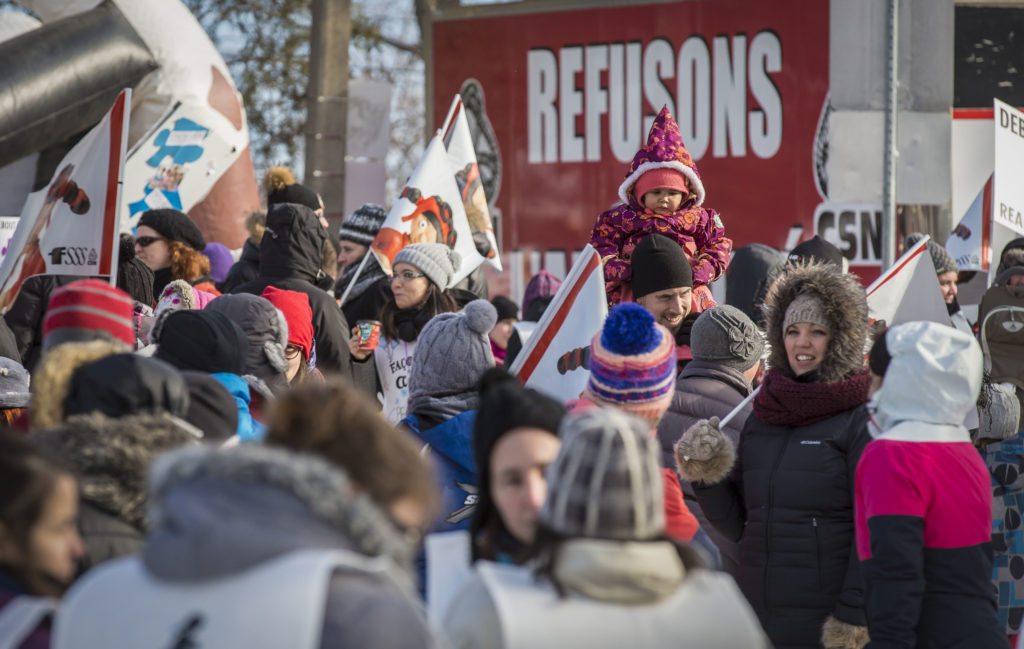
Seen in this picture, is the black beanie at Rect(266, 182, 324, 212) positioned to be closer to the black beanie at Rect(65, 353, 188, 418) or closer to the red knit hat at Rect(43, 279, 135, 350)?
the red knit hat at Rect(43, 279, 135, 350)

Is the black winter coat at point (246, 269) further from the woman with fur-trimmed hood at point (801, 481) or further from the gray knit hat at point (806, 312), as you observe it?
the woman with fur-trimmed hood at point (801, 481)

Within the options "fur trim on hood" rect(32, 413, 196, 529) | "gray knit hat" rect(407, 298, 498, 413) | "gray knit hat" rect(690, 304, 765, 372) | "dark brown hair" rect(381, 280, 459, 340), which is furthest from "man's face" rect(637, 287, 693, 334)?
"fur trim on hood" rect(32, 413, 196, 529)

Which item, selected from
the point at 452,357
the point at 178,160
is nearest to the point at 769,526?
the point at 452,357

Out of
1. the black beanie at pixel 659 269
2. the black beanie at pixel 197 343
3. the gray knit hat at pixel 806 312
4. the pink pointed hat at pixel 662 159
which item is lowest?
the black beanie at pixel 197 343

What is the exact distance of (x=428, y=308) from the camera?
771cm

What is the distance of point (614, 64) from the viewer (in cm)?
1403

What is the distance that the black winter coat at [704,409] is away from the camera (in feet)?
17.6

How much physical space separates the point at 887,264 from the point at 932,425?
392cm

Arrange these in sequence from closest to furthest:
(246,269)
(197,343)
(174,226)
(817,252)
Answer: (197,343), (817,252), (174,226), (246,269)

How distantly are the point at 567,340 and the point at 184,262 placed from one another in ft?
11.6

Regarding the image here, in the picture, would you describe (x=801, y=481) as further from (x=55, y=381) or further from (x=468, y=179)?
(x=468, y=179)

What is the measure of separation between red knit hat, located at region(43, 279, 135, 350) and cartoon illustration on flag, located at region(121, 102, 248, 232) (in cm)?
738

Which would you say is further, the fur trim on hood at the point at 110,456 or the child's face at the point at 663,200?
the child's face at the point at 663,200

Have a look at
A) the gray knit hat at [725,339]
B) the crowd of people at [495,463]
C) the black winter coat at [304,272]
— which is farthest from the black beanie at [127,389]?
the black winter coat at [304,272]
